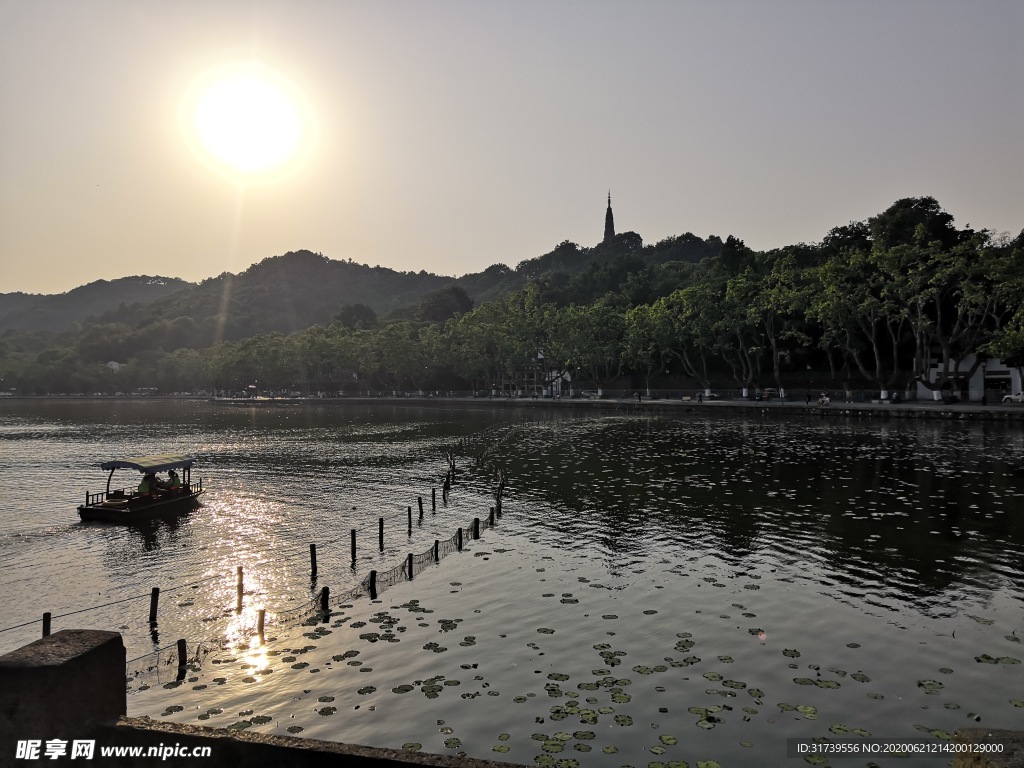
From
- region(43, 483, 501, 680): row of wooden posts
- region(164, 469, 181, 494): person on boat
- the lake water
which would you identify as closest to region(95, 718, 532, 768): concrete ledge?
the lake water

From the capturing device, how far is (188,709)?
14.1m

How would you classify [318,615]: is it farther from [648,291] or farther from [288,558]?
[648,291]

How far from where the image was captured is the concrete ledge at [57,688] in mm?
6078

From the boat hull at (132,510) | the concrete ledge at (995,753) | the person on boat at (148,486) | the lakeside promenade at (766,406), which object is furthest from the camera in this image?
the lakeside promenade at (766,406)

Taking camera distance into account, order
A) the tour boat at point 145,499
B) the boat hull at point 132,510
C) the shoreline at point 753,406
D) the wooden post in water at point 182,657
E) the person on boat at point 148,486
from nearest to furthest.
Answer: the wooden post in water at point 182,657 < the boat hull at point 132,510 < the tour boat at point 145,499 < the person on boat at point 148,486 < the shoreline at point 753,406

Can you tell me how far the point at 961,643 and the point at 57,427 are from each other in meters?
117

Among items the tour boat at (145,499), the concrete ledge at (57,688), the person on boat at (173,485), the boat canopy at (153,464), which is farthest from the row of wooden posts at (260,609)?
the person on boat at (173,485)

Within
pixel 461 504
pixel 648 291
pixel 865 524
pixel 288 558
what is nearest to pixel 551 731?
pixel 288 558

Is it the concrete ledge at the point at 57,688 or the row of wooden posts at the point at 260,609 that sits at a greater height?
the concrete ledge at the point at 57,688

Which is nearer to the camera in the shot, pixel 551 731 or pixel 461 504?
pixel 551 731

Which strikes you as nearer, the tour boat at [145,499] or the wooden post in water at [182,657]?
the wooden post in water at [182,657]

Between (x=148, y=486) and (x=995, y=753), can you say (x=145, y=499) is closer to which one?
(x=148, y=486)

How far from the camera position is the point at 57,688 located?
6160mm

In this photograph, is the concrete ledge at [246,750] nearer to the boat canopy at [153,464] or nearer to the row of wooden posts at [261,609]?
the row of wooden posts at [261,609]
